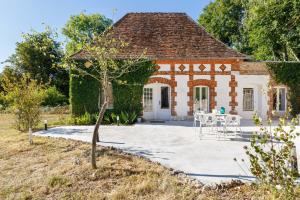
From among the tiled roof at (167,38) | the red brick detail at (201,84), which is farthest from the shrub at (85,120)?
the red brick detail at (201,84)

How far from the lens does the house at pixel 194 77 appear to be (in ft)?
51.7

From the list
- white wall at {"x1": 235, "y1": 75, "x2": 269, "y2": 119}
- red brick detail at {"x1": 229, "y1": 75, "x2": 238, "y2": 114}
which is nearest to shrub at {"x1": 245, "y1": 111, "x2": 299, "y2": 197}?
red brick detail at {"x1": 229, "y1": 75, "x2": 238, "y2": 114}

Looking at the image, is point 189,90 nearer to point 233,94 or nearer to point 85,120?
point 233,94

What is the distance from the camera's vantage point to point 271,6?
23.9 metres

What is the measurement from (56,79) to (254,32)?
22.1m

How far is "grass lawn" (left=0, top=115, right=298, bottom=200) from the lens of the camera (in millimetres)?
5199

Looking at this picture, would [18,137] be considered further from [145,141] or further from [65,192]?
[65,192]

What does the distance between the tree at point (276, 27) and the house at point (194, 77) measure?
32.8ft

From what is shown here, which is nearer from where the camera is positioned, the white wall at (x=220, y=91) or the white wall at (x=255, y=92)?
the white wall at (x=220, y=91)

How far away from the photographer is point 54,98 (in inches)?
1058

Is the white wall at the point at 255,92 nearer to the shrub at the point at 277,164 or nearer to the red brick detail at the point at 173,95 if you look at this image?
the red brick detail at the point at 173,95

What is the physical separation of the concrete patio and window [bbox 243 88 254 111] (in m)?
5.08

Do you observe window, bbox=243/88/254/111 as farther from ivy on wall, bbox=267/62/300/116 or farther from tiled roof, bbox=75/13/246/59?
tiled roof, bbox=75/13/246/59

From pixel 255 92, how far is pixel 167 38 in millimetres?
6598
